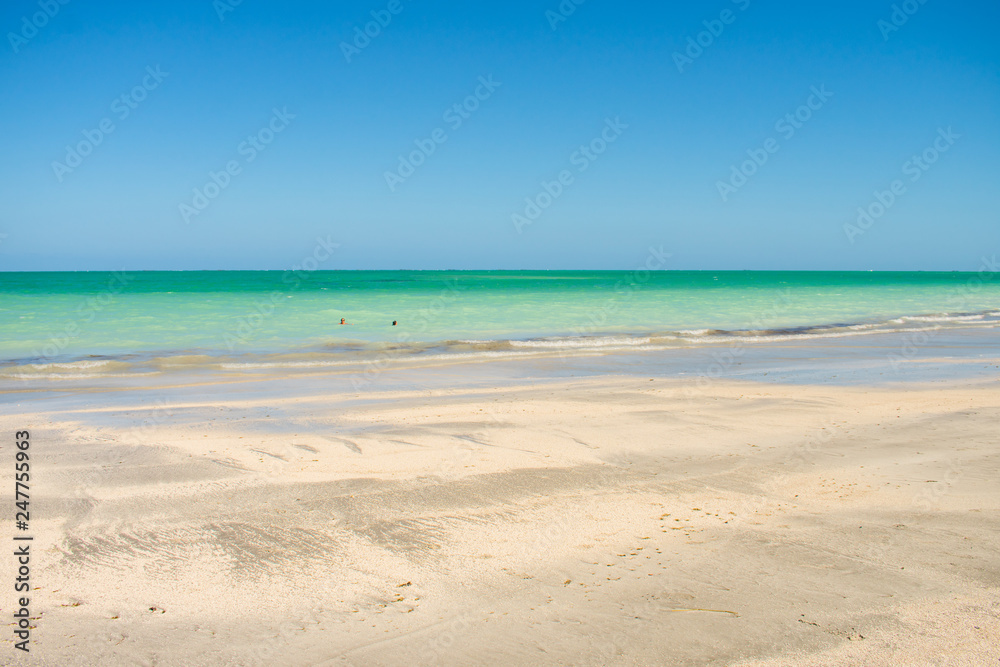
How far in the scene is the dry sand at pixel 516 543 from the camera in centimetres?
304

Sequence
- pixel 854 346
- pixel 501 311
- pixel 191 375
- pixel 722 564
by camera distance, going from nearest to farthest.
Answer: pixel 722 564, pixel 191 375, pixel 854 346, pixel 501 311

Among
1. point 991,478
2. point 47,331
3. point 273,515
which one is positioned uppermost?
point 991,478

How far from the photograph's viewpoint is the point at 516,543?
4.13m

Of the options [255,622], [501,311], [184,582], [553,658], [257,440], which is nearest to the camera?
[553,658]

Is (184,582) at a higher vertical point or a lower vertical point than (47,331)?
higher

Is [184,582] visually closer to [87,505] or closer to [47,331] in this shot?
[87,505]

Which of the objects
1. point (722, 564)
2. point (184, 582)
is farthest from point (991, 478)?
point (184, 582)

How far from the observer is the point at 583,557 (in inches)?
154

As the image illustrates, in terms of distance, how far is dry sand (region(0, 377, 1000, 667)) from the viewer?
304 centimetres

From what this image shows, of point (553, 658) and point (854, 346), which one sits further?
point (854, 346)

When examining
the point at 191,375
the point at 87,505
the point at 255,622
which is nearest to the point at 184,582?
the point at 255,622

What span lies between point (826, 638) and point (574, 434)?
408cm

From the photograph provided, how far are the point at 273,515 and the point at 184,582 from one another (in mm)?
1007

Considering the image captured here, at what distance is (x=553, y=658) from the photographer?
115 inches
